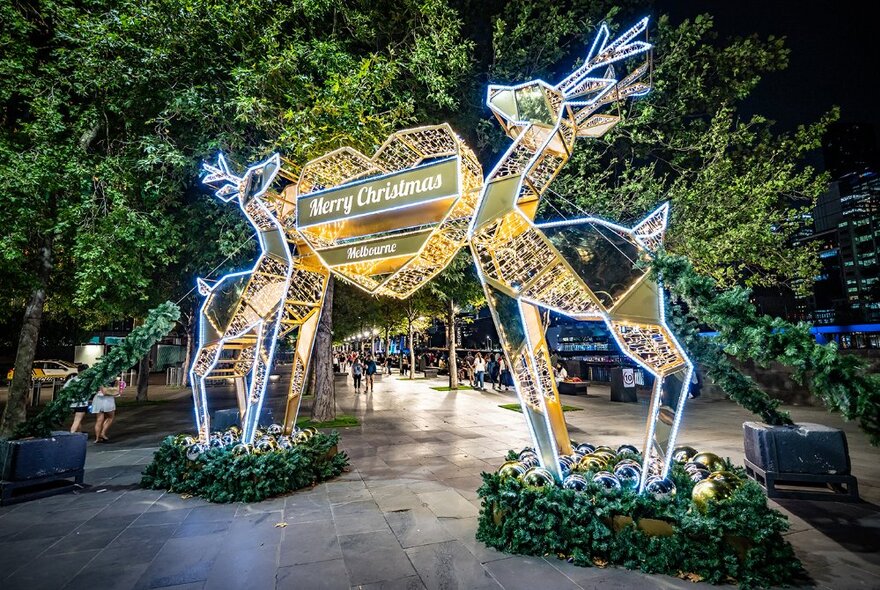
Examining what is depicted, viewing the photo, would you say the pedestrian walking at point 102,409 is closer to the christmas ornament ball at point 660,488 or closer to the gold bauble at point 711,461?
the christmas ornament ball at point 660,488

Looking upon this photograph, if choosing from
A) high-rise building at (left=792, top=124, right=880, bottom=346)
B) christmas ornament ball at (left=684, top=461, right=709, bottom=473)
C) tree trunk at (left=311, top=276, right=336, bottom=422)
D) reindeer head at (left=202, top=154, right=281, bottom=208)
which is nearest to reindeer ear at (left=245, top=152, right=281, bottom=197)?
reindeer head at (left=202, top=154, right=281, bottom=208)

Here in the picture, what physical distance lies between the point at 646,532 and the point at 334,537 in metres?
3.06

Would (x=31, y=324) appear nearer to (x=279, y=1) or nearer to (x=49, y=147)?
(x=49, y=147)

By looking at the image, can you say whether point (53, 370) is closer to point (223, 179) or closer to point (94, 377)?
point (94, 377)

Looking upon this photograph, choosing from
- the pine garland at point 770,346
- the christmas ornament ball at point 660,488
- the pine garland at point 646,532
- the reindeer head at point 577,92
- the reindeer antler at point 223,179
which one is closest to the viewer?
the pine garland at point 770,346

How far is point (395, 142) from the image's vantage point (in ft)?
17.3

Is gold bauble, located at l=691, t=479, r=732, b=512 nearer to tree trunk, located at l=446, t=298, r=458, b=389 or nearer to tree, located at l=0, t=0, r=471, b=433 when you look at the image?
tree, located at l=0, t=0, r=471, b=433

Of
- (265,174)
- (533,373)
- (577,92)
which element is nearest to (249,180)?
(265,174)

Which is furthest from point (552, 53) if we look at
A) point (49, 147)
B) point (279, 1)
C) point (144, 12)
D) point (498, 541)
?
point (49, 147)

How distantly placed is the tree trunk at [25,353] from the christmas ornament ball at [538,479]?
1102 centimetres

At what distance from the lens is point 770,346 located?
10.7ft

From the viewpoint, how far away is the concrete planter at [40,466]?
5.50 m

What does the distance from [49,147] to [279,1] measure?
18.5ft

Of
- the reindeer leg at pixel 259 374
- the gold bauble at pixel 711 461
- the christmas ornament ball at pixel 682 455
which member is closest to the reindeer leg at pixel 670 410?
the gold bauble at pixel 711 461
